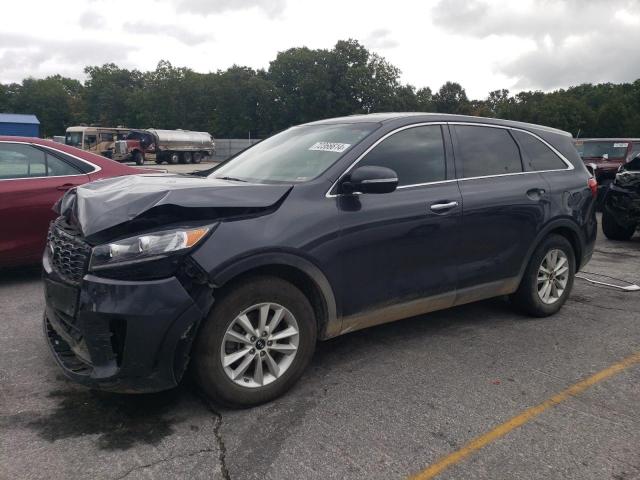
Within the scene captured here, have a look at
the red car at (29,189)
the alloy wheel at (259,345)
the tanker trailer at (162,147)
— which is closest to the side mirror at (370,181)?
the alloy wheel at (259,345)

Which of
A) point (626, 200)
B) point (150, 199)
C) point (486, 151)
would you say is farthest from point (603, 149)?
point (150, 199)

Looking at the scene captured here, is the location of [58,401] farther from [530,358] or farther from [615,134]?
[615,134]

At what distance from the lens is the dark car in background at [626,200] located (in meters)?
8.36

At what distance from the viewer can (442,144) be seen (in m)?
3.99

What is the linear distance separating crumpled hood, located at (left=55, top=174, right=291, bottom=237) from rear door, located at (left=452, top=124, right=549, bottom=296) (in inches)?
61.7

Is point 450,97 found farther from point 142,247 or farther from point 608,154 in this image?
point 142,247

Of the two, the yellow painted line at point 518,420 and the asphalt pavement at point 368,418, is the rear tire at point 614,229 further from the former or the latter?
the yellow painted line at point 518,420

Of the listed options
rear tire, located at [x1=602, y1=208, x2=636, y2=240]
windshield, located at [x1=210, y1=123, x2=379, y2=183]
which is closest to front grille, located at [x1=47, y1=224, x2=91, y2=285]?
windshield, located at [x1=210, y1=123, x2=379, y2=183]

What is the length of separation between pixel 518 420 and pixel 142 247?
7.30 ft

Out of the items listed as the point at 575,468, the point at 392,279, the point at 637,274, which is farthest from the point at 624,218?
the point at 575,468

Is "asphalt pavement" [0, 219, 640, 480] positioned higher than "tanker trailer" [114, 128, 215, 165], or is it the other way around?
"tanker trailer" [114, 128, 215, 165]

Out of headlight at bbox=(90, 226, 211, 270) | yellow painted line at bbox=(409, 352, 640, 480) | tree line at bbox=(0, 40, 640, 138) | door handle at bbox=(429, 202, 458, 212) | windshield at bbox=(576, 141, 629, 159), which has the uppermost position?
tree line at bbox=(0, 40, 640, 138)

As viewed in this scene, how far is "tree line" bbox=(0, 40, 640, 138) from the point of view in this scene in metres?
66.9

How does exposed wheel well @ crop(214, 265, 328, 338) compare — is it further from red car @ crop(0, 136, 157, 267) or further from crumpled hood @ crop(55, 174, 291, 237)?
red car @ crop(0, 136, 157, 267)
